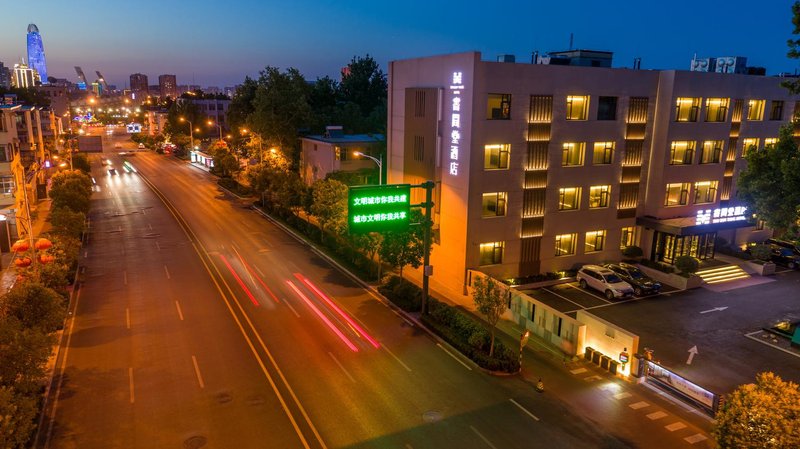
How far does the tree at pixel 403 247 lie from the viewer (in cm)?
3519

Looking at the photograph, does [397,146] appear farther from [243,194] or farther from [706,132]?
[243,194]

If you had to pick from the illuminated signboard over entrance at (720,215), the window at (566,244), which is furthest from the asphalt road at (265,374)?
the illuminated signboard over entrance at (720,215)

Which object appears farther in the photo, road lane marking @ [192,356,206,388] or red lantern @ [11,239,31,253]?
red lantern @ [11,239,31,253]

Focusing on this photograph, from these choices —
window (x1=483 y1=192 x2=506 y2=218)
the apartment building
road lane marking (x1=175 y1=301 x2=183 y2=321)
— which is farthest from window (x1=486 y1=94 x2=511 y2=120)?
road lane marking (x1=175 y1=301 x2=183 y2=321)

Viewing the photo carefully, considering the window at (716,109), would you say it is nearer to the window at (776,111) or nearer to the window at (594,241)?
the window at (776,111)

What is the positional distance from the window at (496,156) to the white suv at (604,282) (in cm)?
1027

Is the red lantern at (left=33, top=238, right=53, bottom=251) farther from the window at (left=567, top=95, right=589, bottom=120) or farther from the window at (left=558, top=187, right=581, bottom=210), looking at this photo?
the window at (left=567, top=95, right=589, bottom=120)

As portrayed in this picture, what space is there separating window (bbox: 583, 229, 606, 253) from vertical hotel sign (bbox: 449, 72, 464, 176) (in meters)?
14.0

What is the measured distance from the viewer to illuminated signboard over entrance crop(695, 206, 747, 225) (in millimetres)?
43562

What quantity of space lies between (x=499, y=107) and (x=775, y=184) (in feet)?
57.3

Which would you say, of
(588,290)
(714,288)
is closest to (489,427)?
(588,290)

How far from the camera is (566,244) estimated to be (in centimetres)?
4184

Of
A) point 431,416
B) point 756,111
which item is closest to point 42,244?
point 431,416

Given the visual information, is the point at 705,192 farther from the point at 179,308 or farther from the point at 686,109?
the point at 179,308
